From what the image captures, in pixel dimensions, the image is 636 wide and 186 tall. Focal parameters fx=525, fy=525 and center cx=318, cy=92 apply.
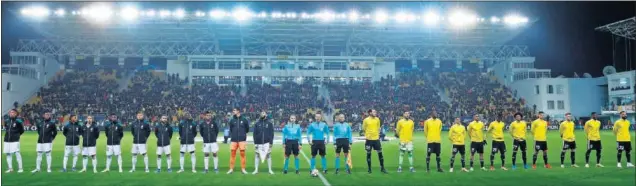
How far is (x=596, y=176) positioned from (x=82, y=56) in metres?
59.9

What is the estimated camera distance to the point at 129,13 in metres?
48.9

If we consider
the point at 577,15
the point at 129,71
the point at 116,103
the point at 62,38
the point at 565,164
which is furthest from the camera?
the point at 129,71

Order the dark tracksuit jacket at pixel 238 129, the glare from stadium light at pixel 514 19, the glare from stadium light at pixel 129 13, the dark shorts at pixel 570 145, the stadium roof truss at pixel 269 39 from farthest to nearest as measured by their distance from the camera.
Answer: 1. the stadium roof truss at pixel 269 39
2. the glare from stadium light at pixel 514 19
3. the glare from stadium light at pixel 129 13
4. the dark shorts at pixel 570 145
5. the dark tracksuit jacket at pixel 238 129

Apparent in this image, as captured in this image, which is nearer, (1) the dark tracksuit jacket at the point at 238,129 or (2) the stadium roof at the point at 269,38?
(1) the dark tracksuit jacket at the point at 238,129

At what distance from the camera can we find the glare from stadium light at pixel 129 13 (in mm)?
48594

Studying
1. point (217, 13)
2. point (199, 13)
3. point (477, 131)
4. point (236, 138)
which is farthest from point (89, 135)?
point (199, 13)

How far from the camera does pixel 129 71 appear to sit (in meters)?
64.2

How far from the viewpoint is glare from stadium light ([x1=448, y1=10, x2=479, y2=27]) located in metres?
50.9

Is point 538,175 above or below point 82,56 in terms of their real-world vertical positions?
below

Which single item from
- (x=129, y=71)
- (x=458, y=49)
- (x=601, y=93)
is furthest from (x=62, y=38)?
(x=601, y=93)

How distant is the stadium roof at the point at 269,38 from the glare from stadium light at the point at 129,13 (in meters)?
4.10

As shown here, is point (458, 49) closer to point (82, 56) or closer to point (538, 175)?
point (82, 56)

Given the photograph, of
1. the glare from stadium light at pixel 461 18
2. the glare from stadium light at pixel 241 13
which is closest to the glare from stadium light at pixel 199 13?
the glare from stadium light at pixel 241 13

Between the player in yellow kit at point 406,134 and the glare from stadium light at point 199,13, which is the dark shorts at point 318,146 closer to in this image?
the player in yellow kit at point 406,134
